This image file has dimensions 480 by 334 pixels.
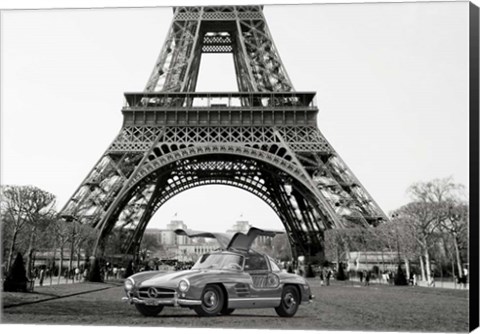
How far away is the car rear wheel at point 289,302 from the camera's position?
45.3ft

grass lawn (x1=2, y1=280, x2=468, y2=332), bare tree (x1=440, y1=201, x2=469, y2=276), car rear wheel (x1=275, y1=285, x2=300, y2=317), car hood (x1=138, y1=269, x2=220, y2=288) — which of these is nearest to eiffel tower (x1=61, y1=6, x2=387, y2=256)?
bare tree (x1=440, y1=201, x2=469, y2=276)

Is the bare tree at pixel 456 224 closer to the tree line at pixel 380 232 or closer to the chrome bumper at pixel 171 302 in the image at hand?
the tree line at pixel 380 232

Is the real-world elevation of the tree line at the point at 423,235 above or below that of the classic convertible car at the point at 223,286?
above

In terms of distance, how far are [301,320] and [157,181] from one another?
19082 mm

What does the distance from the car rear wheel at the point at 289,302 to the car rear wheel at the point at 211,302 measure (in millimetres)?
1619

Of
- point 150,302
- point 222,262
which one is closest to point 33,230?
point 150,302

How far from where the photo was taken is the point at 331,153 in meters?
27.6

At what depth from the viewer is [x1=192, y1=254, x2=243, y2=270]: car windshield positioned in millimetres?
13023

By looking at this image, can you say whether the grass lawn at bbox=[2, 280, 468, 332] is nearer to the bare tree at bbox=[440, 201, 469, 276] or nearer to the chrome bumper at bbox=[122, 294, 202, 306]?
the chrome bumper at bbox=[122, 294, 202, 306]

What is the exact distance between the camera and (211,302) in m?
13.0

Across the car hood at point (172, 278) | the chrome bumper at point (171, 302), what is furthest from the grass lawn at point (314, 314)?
the car hood at point (172, 278)

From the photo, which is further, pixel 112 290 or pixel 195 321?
pixel 112 290

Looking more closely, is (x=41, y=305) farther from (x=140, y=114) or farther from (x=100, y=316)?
(x=140, y=114)

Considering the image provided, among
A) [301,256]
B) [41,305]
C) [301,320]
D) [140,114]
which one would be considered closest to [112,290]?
[41,305]
